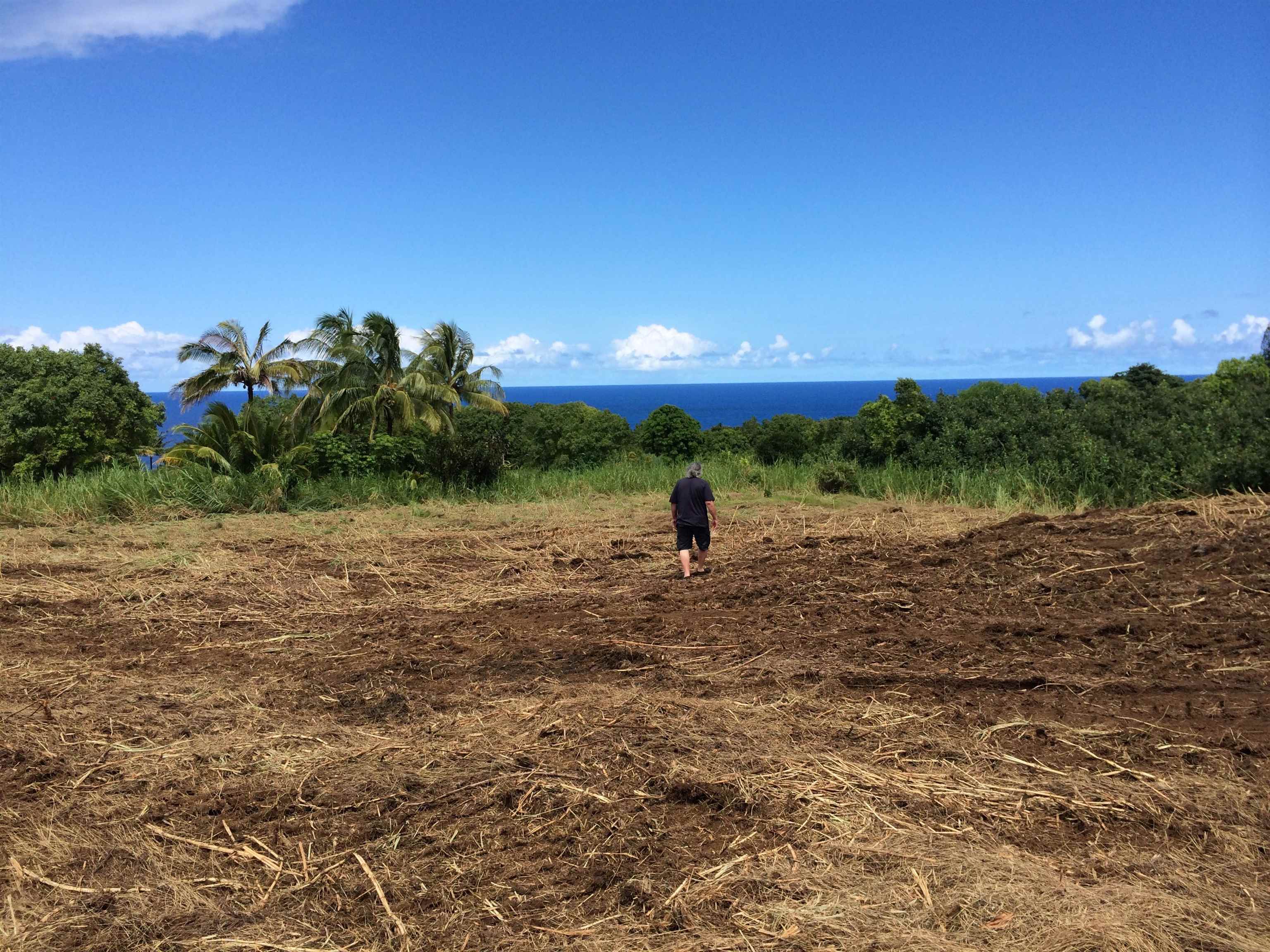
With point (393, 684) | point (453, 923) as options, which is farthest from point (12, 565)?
point (453, 923)

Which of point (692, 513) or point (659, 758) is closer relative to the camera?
point (659, 758)

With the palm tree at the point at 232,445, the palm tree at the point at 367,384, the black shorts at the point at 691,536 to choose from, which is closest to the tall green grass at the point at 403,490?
the palm tree at the point at 232,445

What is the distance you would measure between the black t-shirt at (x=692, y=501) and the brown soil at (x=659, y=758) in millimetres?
768

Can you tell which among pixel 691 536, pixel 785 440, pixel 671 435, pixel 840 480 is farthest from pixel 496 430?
pixel 785 440

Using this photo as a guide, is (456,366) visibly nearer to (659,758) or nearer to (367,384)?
(367,384)

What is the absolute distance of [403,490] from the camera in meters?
15.7

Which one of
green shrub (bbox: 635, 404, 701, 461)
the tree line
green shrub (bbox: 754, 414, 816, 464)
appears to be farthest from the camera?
green shrub (bbox: 754, 414, 816, 464)

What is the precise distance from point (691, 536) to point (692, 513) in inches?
10.2

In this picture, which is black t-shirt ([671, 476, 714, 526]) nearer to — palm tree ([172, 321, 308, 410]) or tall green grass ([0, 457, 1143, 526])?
tall green grass ([0, 457, 1143, 526])

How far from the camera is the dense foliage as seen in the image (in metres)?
32.4

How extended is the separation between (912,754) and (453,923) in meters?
2.59

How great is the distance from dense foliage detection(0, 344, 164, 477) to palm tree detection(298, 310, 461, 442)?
268 inches

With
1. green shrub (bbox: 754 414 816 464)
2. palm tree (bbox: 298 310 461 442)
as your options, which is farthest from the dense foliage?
green shrub (bbox: 754 414 816 464)

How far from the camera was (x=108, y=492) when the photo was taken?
14.4 m
